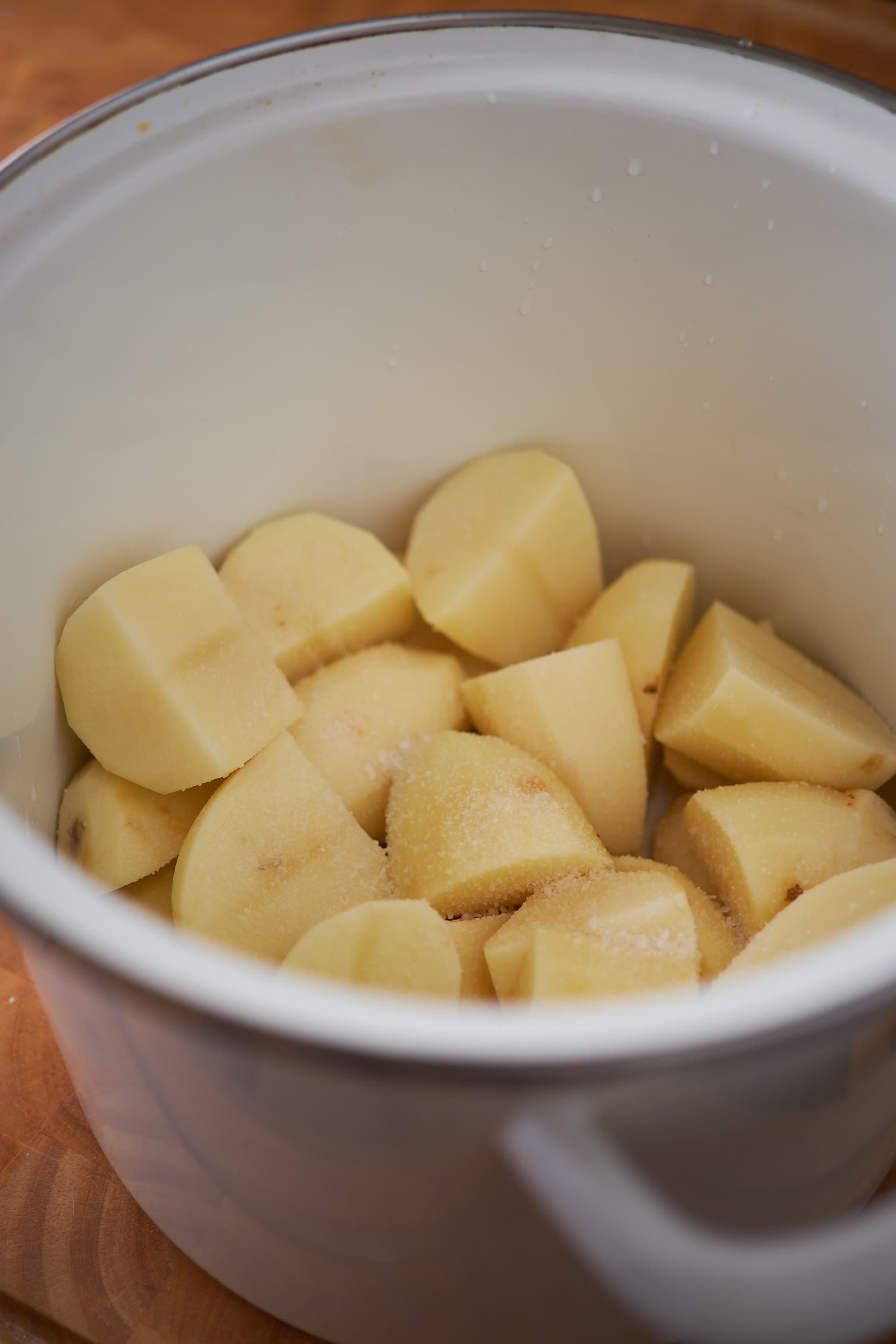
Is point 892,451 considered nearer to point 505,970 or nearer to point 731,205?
point 731,205

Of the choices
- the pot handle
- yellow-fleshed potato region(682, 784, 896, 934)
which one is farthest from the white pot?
yellow-fleshed potato region(682, 784, 896, 934)

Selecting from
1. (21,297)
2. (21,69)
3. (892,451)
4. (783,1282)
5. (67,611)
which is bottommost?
(783,1282)

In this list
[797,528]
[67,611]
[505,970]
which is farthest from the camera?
[797,528]

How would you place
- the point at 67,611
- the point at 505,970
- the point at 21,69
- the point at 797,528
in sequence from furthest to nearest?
the point at 21,69 → the point at 797,528 → the point at 67,611 → the point at 505,970

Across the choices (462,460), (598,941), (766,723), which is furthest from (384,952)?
(462,460)

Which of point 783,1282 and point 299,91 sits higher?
point 299,91

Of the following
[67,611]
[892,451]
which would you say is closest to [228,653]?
[67,611]

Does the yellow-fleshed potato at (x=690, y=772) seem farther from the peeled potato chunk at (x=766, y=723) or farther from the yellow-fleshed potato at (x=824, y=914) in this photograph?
the yellow-fleshed potato at (x=824, y=914)

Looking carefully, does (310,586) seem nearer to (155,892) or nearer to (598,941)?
(155,892)
